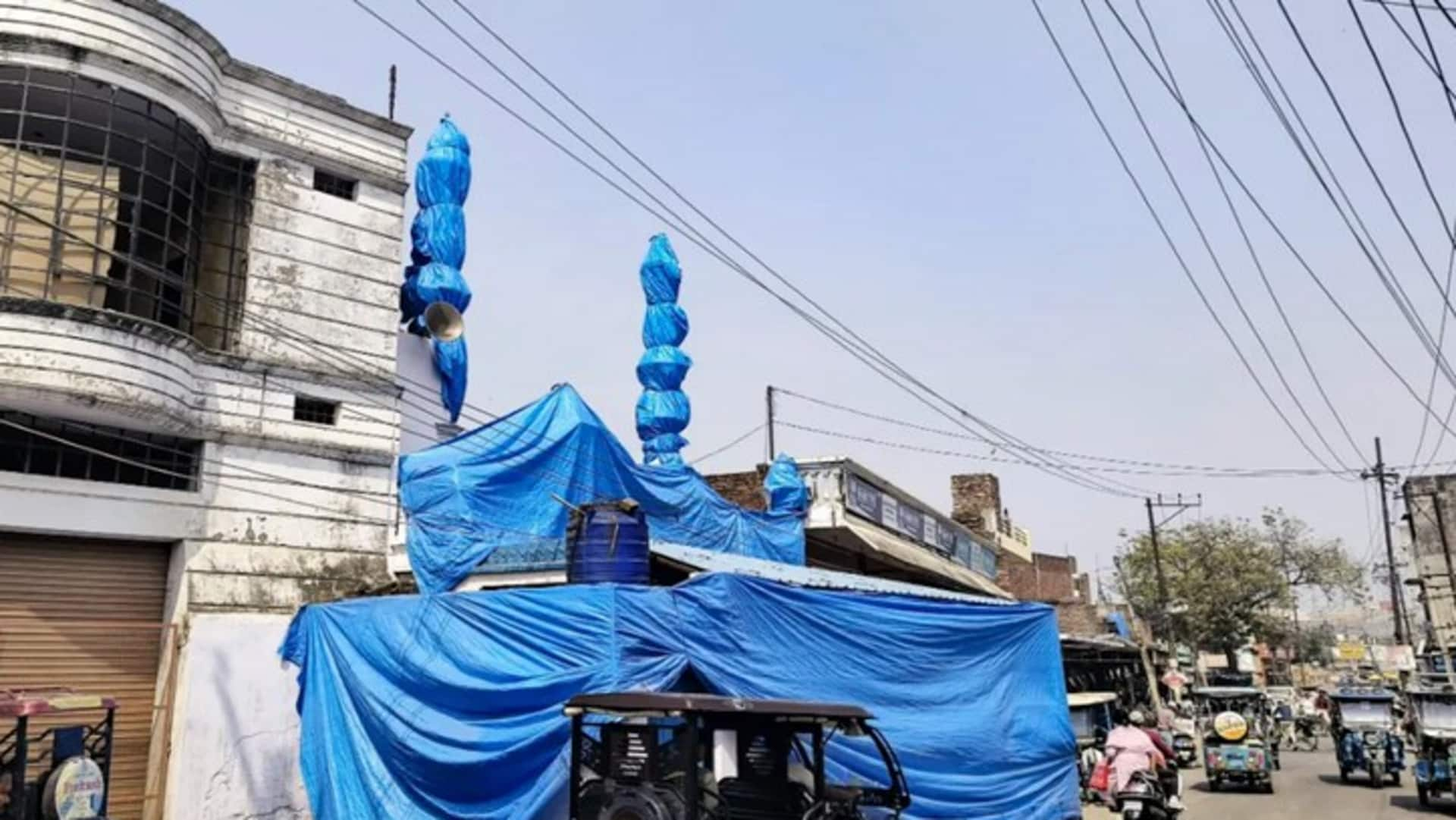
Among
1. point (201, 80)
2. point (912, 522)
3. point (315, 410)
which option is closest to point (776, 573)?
point (315, 410)

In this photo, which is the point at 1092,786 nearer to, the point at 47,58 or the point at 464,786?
the point at 464,786

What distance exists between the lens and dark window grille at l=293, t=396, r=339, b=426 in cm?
1481

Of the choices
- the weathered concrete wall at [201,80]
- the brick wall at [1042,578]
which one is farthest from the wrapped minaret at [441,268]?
the brick wall at [1042,578]

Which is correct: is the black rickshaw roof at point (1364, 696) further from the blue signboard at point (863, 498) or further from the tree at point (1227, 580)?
the tree at point (1227, 580)

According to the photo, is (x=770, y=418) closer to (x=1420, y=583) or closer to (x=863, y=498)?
(x=863, y=498)

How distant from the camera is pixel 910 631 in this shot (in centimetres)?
1229

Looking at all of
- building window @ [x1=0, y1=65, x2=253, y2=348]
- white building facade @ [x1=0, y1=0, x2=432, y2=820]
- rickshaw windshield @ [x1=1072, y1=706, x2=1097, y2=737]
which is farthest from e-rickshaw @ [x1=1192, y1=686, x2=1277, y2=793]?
building window @ [x1=0, y1=65, x2=253, y2=348]

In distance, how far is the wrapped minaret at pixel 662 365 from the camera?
21484mm

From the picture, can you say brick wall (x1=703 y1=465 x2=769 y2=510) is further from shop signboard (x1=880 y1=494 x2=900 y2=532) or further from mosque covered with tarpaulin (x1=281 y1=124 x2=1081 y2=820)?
mosque covered with tarpaulin (x1=281 y1=124 x2=1081 y2=820)

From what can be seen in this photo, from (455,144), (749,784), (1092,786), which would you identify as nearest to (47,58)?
(455,144)

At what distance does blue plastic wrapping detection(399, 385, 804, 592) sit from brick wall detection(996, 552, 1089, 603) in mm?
23474

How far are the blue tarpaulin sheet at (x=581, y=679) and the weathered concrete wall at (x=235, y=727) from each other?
4.82 ft

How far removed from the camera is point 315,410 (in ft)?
49.4

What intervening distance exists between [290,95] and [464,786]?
10.6 meters
